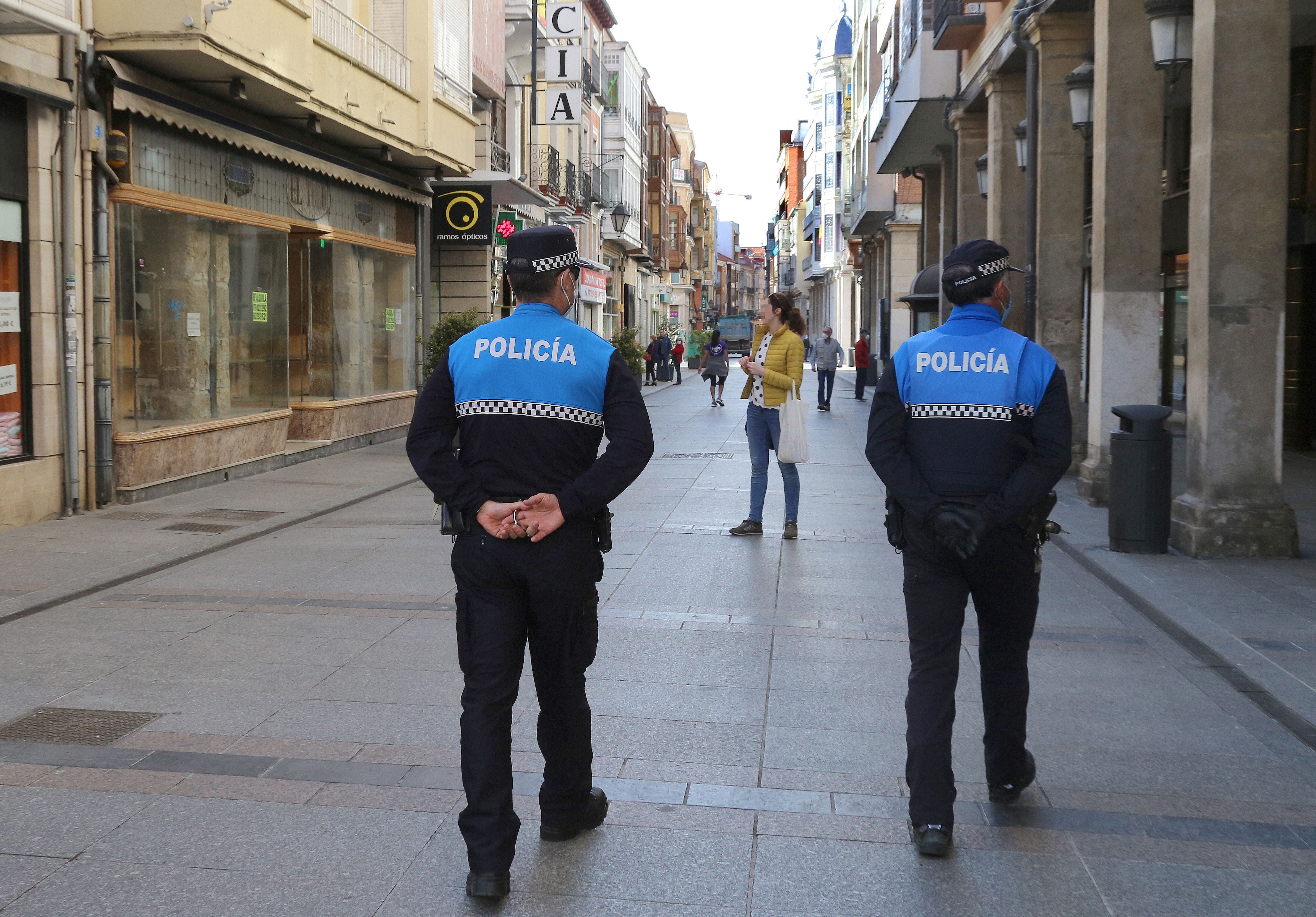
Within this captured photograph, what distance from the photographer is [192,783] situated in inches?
184

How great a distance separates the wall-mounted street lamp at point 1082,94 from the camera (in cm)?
1344

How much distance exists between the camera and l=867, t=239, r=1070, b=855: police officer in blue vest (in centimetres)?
410

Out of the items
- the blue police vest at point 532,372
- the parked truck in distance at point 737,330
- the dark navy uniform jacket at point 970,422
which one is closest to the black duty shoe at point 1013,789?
the dark navy uniform jacket at point 970,422

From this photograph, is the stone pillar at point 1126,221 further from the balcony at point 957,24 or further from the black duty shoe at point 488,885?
the black duty shoe at point 488,885

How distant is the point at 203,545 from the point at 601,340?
689cm

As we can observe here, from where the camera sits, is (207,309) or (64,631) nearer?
(64,631)

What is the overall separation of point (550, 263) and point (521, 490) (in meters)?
0.68

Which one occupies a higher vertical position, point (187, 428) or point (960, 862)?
point (187, 428)

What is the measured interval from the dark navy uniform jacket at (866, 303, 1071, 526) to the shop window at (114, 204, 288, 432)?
989cm

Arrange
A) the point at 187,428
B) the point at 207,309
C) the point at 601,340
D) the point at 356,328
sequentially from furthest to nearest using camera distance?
the point at 356,328
the point at 207,309
the point at 187,428
the point at 601,340

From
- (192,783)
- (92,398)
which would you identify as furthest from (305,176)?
(192,783)

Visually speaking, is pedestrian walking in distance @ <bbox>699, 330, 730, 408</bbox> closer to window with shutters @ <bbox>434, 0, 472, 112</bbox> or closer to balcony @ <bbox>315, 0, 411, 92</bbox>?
window with shutters @ <bbox>434, 0, 472, 112</bbox>

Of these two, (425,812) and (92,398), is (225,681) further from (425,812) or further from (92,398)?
(92,398)

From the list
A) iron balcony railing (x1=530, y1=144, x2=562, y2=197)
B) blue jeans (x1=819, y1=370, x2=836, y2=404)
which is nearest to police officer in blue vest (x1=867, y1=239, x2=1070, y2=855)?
blue jeans (x1=819, y1=370, x2=836, y2=404)
